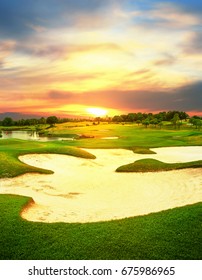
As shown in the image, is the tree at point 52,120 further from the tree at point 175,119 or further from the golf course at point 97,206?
the golf course at point 97,206

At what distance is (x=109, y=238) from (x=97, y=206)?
3.72 metres

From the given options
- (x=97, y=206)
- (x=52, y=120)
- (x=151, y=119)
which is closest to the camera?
(x=97, y=206)

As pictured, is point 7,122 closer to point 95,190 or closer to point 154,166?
point 154,166

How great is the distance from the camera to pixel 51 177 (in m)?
15.6

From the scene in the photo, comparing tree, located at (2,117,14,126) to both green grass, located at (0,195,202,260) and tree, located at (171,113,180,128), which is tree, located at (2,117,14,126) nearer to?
tree, located at (171,113,180,128)

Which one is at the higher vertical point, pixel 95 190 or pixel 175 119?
pixel 175 119

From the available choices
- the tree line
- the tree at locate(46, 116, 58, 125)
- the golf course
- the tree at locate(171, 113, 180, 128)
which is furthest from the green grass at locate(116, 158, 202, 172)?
the tree at locate(46, 116, 58, 125)

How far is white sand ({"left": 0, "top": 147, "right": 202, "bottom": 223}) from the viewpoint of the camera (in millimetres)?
10094

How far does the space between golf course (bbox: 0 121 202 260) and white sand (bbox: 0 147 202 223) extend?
3cm

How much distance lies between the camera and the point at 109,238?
7.35 m

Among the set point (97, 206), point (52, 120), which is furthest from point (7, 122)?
point (97, 206)

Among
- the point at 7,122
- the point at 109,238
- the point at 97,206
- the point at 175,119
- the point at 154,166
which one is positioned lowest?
the point at 97,206

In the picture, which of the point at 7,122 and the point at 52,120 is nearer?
the point at 52,120

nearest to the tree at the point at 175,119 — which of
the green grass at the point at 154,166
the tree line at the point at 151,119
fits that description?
the tree line at the point at 151,119
